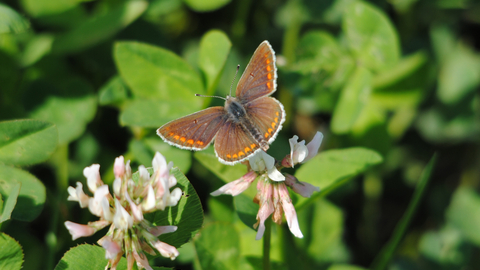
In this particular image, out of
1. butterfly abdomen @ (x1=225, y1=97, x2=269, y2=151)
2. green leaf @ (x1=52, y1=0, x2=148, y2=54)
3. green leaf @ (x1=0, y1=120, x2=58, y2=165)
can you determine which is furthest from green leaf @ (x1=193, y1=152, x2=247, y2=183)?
green leaf @ (x1=52, y1=0, x2=148, y2=54)

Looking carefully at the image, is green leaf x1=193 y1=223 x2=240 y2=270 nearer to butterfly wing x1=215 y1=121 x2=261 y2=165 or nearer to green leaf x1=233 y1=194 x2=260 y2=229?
green leaf x1=233 y1=194 x2=260 y2=229

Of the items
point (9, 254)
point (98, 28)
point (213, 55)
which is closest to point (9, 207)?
point (9, 254)

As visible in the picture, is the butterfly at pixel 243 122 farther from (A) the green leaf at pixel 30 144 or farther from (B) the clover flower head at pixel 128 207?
(A) the green leaf at pixel 30 144

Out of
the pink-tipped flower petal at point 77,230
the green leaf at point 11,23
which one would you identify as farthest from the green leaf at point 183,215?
the green leaf at point 11,23

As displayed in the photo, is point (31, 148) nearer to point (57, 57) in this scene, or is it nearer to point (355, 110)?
point (57, 57)

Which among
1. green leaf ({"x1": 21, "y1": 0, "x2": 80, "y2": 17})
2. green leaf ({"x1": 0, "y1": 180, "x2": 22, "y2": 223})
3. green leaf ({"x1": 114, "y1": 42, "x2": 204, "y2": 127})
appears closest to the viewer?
green leaf ({"x1": 0, "y1": 180, "x2": 22, "y2": 223})
